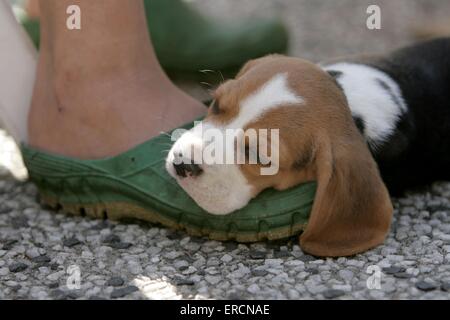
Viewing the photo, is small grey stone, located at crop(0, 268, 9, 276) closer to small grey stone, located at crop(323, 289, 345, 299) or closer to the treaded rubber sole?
the treaded rubber sole

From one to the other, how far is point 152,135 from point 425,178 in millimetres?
1235

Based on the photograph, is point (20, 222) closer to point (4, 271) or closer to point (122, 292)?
point (4, 271)

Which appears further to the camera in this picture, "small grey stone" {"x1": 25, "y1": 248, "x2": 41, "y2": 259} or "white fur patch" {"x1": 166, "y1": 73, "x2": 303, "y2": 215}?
"small grey stone" {"x1": 25, "y1": 248, "x2": 41, "y2": 259}

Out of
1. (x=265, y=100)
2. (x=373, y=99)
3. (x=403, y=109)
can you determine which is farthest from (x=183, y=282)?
(x=403, y=109)

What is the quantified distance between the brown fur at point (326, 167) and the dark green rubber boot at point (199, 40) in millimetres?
1762

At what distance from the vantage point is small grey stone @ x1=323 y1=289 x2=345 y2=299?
2857 mm

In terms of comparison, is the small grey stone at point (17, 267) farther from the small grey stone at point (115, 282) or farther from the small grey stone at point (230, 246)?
the small grey stone at point (230, 246)

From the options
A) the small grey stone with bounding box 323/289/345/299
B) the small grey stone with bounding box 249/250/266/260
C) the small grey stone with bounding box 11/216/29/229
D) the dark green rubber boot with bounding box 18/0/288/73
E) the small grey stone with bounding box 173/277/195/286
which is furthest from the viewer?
the dark green rubber boot with bounding box 18/0/288/73

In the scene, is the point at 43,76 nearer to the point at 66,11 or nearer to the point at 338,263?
the point at 66,11

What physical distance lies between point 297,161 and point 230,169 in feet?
0.81

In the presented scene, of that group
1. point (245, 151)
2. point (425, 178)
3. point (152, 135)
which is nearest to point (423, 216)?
point (425, 178)

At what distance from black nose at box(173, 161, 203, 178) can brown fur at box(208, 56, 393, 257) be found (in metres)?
0.16

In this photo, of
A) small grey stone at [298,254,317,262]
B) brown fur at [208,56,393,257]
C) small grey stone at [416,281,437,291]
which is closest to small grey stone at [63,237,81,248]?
brown fur at [208,56,393,257]

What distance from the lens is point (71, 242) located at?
338 cm
